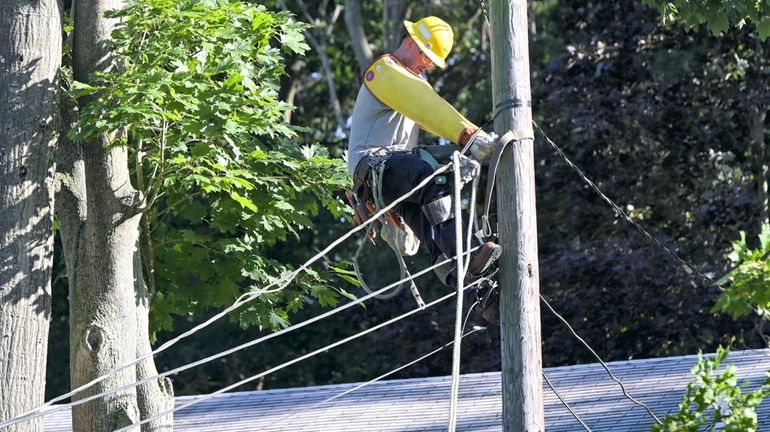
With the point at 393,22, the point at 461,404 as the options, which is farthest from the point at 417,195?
the point at 393,22

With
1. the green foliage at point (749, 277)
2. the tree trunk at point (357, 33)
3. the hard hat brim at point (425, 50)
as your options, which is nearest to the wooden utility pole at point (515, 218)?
the hard hat brim at point (425, 50)

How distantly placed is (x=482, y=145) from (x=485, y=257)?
0.53 meters

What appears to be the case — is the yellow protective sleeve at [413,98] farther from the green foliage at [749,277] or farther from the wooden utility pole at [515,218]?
the green foliage at [749,277]

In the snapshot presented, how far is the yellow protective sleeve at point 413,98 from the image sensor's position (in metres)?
7.18

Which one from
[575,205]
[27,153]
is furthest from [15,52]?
[575,205]

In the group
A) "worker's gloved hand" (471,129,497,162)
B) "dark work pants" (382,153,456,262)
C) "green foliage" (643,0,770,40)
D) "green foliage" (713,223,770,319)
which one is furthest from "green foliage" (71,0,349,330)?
"green foliage" (713,223,770,319)

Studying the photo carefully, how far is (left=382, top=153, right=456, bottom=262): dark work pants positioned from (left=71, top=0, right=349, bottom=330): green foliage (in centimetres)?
164

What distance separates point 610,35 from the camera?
16688mm

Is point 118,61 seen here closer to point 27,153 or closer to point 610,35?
point 27,153

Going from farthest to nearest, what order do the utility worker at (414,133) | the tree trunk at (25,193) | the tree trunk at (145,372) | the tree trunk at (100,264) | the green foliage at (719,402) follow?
the tree trunk at (145,372) → the tree trunk at (100,264) → the tree trunk at (25,193) → the utility worker at (414,133) → the green foliage at (719,402)

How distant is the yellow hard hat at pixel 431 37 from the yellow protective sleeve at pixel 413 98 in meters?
0.22

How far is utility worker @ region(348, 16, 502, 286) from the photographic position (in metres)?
7.17

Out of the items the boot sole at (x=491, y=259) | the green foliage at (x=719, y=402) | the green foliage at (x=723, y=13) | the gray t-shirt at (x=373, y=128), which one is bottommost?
the green foliage at (x=719, y=402)

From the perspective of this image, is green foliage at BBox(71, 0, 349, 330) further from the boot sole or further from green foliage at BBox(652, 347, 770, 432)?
green foliage at BBox(652, 347, 770, 432)
